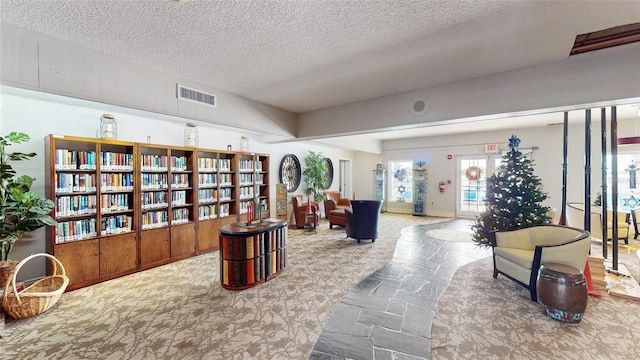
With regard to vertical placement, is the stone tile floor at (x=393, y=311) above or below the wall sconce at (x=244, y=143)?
below

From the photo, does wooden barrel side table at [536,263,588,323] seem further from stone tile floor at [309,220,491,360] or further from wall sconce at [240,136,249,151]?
wall sconce at [240,136,249,151]

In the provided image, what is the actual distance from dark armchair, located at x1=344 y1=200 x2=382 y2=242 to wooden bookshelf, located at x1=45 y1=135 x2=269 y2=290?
Result: 260 centimetres

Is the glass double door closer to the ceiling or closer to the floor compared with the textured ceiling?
closer to the floor

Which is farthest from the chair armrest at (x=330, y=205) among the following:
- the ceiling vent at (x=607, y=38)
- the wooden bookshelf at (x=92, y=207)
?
the ceiling vent at (x=607, y=38)

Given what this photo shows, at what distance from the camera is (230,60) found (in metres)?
2.79

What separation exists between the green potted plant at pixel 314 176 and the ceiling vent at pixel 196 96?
4053mm

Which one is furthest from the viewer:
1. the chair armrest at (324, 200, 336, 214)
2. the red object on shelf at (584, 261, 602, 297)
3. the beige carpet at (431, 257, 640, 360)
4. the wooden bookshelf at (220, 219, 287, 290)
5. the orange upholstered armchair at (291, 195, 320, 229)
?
the chair armrest at (324, 200, 336, 214)

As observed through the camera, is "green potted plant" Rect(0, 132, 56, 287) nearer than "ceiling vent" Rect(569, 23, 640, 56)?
No

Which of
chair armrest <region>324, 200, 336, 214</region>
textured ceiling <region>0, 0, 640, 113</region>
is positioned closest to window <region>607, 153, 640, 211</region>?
textured ceiling <region>0, 0, 640, 113</region>

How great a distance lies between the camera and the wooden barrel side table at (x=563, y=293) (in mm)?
2434

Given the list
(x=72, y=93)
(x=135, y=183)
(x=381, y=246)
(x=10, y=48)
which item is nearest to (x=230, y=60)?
(x=72, y=93)

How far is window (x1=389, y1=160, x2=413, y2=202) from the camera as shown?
9312 millimetres

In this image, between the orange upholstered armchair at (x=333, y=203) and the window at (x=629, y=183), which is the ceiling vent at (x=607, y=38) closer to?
the window at (x=629, y=183)

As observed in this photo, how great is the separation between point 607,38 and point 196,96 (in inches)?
179
